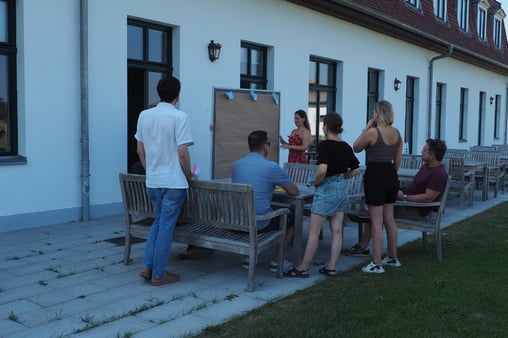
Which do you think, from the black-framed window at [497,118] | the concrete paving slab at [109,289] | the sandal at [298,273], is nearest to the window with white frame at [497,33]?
the black-framed window at [497,118]

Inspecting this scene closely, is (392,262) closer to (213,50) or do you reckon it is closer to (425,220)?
(425,220)

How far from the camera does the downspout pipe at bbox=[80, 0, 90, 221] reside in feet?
23.7

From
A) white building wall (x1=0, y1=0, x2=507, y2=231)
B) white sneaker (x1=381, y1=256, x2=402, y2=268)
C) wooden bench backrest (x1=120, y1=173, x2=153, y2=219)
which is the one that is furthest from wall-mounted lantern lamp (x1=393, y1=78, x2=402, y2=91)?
wooden bench backrest (x1=120, y1=173, x2=153, y2=219)

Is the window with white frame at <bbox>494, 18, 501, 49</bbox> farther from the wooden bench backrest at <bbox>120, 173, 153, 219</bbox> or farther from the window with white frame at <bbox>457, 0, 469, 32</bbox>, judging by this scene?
the wooden bench backrest at <bbox>120, 173, 153, 219</bbox>

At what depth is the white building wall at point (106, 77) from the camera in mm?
6875

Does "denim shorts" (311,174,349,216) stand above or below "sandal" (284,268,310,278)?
above

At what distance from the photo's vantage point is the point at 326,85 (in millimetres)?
12633


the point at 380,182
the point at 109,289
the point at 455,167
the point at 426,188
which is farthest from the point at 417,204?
the point at 455,167

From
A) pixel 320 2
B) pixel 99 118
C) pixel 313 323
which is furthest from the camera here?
pixel 320 2

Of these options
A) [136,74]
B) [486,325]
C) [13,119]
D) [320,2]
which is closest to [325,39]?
[320,2]

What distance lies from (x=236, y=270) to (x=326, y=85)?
8.04 metres

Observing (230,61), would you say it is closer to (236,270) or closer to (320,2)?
(320,2)

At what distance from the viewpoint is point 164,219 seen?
4773mm

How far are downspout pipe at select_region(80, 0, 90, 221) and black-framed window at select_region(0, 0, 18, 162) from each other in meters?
0.81
